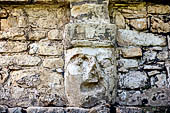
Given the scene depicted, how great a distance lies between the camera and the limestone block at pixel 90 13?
2428 mm

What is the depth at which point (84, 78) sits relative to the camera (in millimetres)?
2244

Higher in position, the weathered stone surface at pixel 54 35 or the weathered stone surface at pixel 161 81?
the weathered stone surface at pixel 54 35

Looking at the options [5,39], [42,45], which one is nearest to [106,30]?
[42,45]

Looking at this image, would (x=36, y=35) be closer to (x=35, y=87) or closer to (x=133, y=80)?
(x=35, y=87)

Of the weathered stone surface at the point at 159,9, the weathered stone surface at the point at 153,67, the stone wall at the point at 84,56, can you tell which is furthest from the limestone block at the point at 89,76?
the weathered stone surface at the point at 159,9

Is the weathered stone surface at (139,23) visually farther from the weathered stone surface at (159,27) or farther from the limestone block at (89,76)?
the limestone block at (89,76)

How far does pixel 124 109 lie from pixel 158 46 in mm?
774

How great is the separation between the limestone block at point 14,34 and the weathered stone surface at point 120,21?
3.02ft

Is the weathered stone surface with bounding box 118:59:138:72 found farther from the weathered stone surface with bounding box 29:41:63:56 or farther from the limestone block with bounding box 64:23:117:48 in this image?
the weathered stone surface with bounding box 29:41:63:56

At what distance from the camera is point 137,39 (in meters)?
2.54

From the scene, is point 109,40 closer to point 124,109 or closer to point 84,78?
point 84,78

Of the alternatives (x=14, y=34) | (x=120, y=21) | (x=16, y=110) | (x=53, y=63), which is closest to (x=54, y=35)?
(x=53, y=63)

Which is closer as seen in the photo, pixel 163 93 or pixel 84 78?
pixel 84 78

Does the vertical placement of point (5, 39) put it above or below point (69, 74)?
above
